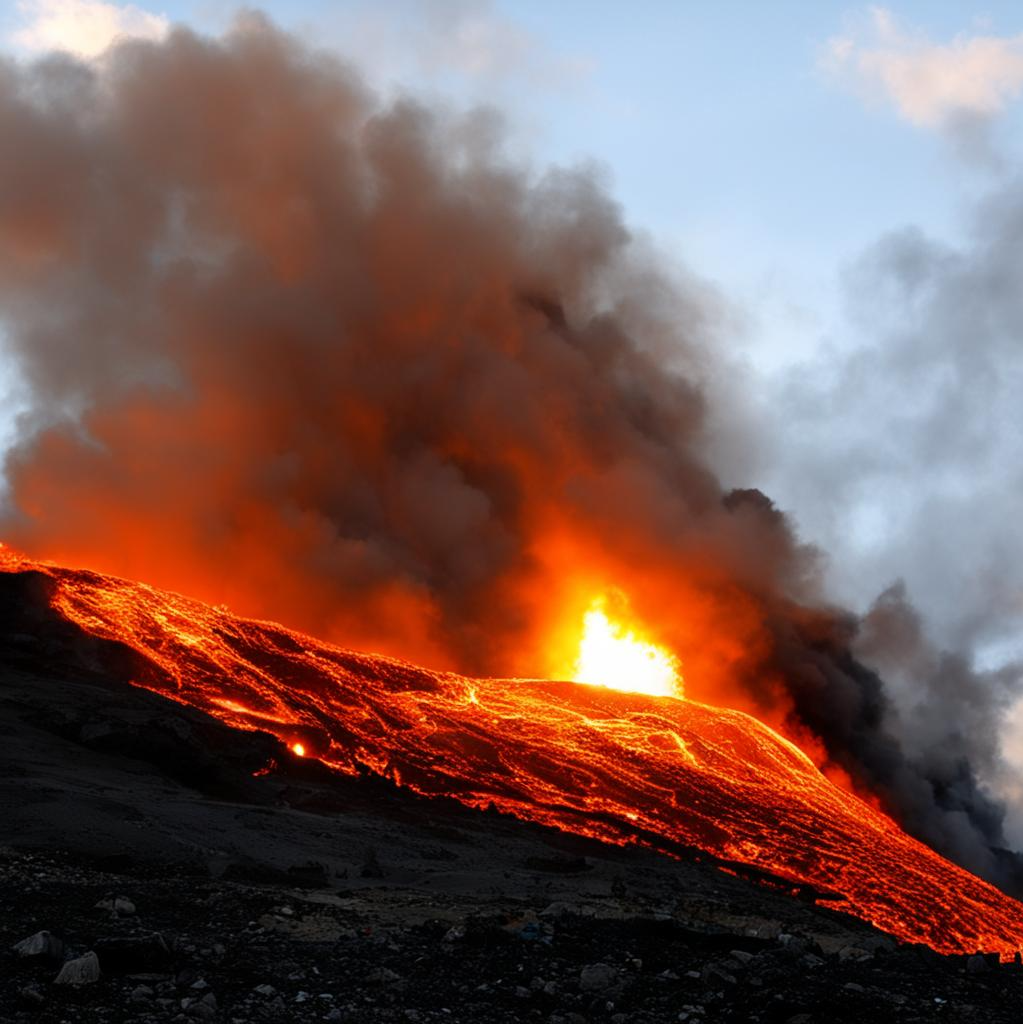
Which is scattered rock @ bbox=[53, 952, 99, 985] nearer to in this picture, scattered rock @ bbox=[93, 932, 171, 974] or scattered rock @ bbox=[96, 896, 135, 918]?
scattered rock @ bbox=[93, 932, 171, 974]

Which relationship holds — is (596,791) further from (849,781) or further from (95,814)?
(849,781)

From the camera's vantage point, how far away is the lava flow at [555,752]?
38.9m

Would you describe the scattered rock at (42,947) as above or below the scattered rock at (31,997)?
above

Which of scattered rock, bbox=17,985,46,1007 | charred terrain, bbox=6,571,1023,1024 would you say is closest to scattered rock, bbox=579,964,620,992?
charred terrain, bbox=6,571,1023,1024

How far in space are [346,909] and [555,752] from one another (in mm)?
28958

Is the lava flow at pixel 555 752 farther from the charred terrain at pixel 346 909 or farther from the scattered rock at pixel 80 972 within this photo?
the scattered rock at pixel 80 972

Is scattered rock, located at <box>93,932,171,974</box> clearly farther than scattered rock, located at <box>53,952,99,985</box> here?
Yes

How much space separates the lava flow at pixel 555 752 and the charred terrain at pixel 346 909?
7.93 ft

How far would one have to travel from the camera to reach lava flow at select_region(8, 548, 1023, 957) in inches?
1532

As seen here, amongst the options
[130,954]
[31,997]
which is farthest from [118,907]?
[31,997]

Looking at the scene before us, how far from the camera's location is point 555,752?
45438mm

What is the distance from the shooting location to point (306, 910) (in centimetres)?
1616

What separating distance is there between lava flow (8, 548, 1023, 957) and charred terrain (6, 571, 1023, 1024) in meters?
2.42

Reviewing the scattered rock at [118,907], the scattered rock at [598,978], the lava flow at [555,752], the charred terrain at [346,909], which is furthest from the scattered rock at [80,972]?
the lava flow at [555,752]
